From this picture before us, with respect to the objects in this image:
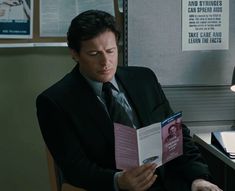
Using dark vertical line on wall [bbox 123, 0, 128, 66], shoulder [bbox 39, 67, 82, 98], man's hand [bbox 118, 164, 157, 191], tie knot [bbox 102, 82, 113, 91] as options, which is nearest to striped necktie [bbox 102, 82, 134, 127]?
tie knot [bbox 102, 82, 113, 91]

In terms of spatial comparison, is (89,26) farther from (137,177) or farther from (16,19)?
(16,19)

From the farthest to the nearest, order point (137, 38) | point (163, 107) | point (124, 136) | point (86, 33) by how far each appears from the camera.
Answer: point (137, 38) → point (163, 107) → point (86, 33) → point (124, 136)

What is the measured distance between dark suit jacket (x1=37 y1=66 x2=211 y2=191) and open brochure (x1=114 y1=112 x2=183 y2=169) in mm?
113

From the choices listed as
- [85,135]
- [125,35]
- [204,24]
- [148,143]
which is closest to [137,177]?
[148,143]

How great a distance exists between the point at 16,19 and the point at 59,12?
8.0 inches

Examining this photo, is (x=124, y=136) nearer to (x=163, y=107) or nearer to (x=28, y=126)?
(x=163, y=107)

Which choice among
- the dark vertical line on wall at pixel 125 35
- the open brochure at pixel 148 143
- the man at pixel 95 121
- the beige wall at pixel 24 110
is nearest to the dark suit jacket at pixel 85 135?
the man at pixel 95 121

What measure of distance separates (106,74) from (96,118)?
16cm

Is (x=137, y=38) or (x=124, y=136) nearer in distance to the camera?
(x=124, y=136)

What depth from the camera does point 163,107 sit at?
71.3 inches

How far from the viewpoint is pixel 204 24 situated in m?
2.23

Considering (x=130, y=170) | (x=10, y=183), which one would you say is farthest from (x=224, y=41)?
(x=10, y=183)

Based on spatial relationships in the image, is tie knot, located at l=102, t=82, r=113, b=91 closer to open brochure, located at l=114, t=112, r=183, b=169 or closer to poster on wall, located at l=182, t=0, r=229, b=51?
open brochure, located at l=114, t=112, r=183, b=169

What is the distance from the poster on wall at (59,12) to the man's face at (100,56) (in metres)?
0.57
